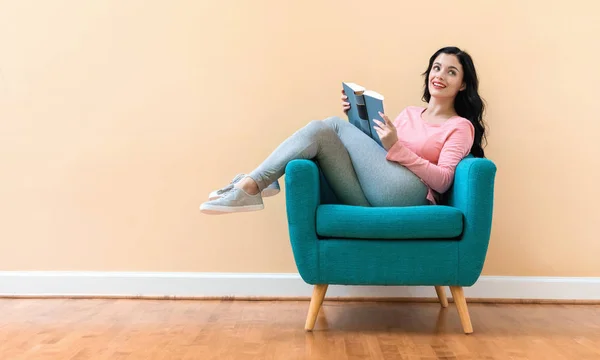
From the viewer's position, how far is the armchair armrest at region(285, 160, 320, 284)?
2.42m

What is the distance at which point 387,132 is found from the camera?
8.14 feet

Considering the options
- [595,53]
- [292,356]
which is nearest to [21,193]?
[292,356]

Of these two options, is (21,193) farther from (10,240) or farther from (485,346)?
(485,346)

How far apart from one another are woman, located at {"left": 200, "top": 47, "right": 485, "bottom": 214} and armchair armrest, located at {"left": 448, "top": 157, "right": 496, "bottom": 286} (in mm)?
173

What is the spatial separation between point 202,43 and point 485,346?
6.02ft

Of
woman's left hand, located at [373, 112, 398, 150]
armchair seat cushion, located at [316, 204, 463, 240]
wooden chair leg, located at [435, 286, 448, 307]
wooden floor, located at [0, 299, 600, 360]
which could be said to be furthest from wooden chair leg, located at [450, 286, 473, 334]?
woman's left hand, located at [373, 112, 398, 150]

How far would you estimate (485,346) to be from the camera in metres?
2.28

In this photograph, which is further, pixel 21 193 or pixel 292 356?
pixel 21 193

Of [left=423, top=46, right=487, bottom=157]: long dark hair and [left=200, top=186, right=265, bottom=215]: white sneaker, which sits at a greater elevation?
[left=423, top=46, right=487, bottom=157]: long dark hair

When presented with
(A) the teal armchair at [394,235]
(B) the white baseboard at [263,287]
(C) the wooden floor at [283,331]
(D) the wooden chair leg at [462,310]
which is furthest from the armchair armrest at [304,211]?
(B) the white baseboard at [263,287]

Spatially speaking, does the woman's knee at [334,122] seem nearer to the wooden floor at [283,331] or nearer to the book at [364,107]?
the book at [364,107]

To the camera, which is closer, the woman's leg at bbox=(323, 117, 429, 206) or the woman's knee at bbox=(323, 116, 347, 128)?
the woman's leg at bbox=(323, 117, 429, 206)

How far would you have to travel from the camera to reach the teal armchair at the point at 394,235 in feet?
7.86

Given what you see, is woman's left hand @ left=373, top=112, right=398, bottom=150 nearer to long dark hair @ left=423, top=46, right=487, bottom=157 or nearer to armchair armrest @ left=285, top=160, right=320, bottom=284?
armchair armrest @ left=285, top=160, right=320, bottom=284
